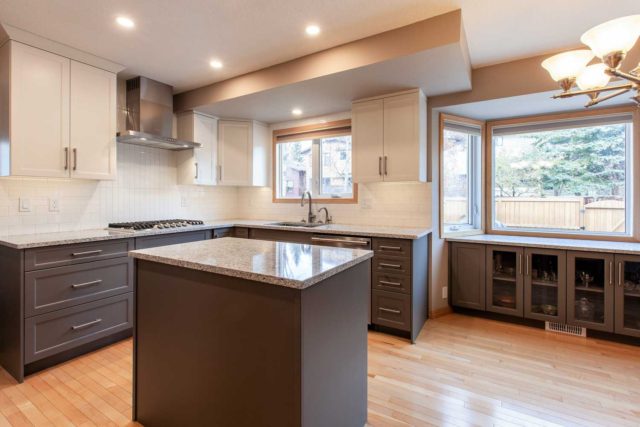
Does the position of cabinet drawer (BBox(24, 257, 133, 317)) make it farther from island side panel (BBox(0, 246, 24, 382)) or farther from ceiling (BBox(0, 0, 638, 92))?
ceiling (BBox(0, 0, 638, 92))

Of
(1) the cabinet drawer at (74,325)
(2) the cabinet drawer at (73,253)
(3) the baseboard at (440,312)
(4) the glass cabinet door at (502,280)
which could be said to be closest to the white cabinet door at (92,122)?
(2) the cabinet drawer at (73,253)

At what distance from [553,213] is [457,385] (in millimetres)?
2344

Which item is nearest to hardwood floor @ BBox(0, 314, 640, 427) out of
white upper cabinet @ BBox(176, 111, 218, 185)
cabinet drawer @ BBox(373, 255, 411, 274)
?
cabinet drawer @ BBox(373, 255, 411, 274)

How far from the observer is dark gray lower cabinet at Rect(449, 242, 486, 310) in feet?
10.8

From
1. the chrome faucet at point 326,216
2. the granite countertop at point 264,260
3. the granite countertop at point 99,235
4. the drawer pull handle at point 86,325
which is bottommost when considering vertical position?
the drawer pull handle at point 86,325

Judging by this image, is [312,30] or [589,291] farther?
[589,291]

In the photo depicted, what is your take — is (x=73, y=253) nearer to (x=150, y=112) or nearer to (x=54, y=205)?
(x=54, y=205)

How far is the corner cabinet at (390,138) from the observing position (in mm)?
2988

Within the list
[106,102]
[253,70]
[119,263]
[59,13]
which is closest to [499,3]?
[253,70]

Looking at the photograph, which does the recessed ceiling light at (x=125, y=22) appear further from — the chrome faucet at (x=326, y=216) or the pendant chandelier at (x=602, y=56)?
the pendant chandelier at (x=602, y=56)

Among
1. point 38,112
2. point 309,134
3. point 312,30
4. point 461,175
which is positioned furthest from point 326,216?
point 38,112

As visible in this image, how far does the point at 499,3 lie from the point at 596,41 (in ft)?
3.03

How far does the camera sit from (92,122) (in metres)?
2.79

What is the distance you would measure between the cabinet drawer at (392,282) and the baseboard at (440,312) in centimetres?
Answer: 78
